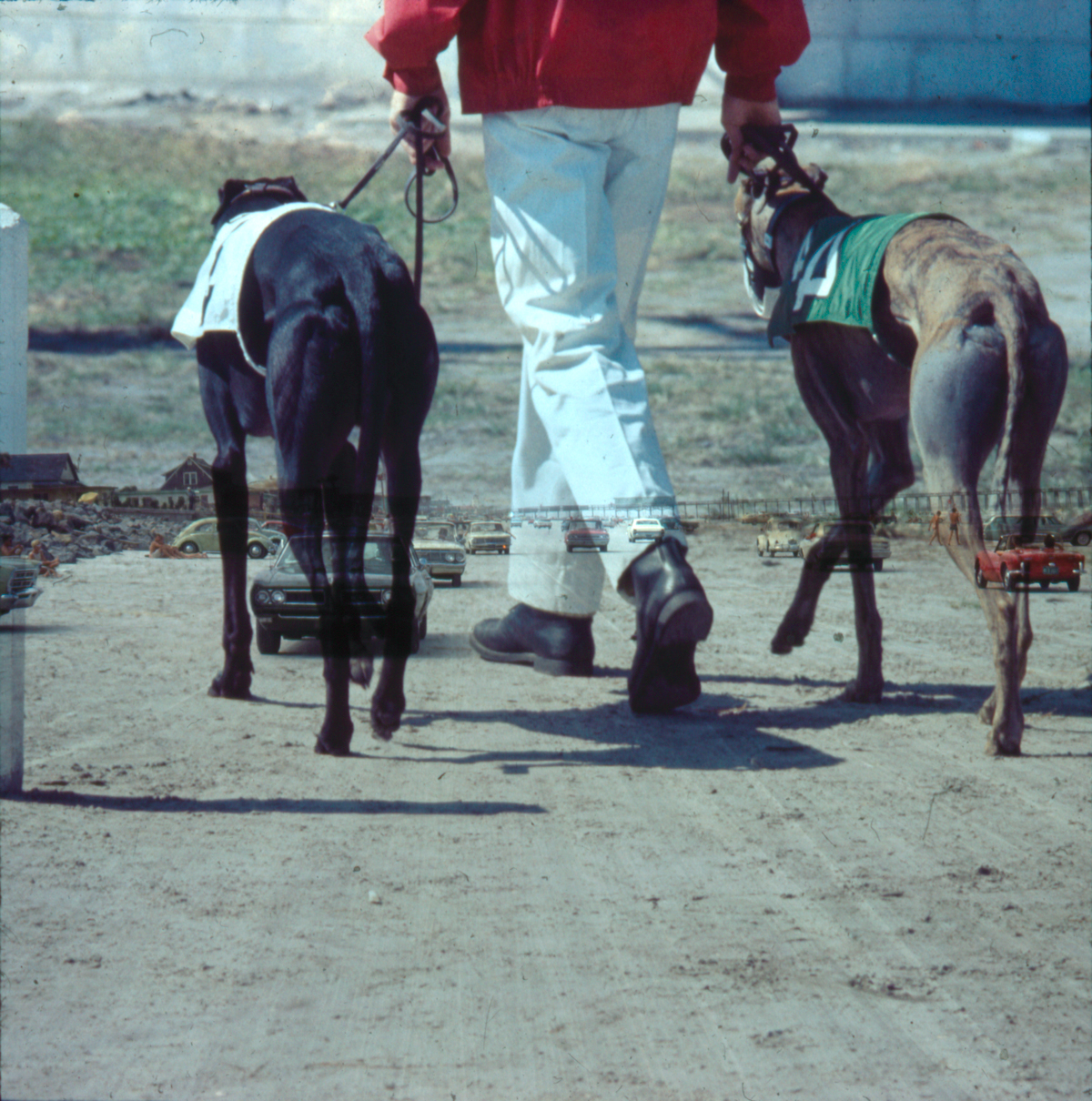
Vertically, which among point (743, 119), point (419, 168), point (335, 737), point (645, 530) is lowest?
point (335, 737)

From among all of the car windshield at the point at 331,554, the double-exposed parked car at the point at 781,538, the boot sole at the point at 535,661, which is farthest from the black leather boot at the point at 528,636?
the car windshield at the point at 331,554

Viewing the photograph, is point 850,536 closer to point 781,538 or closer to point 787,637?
point 781,538

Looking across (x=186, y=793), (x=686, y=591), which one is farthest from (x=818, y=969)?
(x=186, y=793)

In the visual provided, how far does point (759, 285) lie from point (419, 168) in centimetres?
89

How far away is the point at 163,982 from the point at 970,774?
1582 millimetres

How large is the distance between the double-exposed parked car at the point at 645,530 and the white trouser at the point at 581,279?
0.05 ft

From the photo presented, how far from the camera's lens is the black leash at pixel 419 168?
167 cm

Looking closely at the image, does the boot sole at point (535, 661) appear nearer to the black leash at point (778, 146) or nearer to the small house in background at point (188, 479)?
the small house in background at point (188, 479)

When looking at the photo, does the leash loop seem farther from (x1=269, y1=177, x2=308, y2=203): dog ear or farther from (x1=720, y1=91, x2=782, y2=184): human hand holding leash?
(x1=720, y1=91, x2=782, y2=184): human hand holding leash

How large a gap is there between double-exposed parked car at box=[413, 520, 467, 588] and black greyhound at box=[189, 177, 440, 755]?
2cm

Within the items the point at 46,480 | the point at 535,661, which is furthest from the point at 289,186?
the point at 535,661

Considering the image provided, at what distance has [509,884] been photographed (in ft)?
5.82

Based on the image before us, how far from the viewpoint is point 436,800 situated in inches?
77.9

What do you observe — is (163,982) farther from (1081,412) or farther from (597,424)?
(1081,412)
